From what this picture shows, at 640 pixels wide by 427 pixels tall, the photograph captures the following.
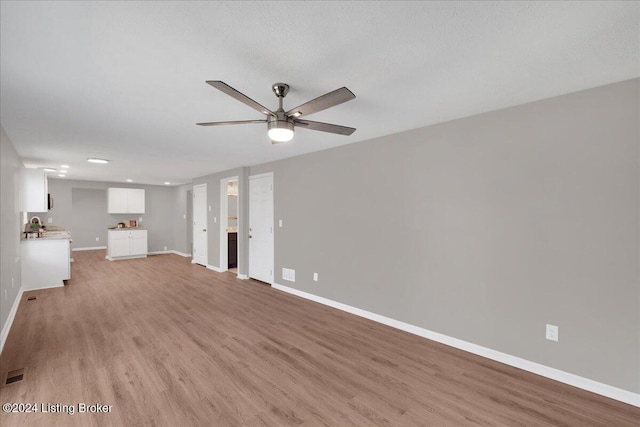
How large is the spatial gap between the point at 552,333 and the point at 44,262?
774 cm

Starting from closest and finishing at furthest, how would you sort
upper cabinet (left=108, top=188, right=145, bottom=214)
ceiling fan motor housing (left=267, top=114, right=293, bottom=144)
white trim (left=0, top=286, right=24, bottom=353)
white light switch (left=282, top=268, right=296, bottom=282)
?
ceiling fan motor housing (left=267, top=114, right=293, bottom=144), white trim (left=0, top=286, right=24, bottom=353), white light switch (left=282, top=268, right=296, bottom=282), upper cabinet (left=108, top=188, right=145, bottom=214)

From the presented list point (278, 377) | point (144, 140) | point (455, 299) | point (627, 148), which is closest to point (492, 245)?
point (455, 299)

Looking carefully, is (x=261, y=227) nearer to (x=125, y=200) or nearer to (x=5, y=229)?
(x=5, y=229)

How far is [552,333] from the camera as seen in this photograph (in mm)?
2430

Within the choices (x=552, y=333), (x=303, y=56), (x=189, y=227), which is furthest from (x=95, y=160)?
(x=552, y=333)

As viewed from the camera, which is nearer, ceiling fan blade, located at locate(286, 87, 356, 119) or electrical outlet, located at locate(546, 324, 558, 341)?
ceiling fan blade, located at locate(286, 87, 356, 119)

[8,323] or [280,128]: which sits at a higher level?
[280,128]

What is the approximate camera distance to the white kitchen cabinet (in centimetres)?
507

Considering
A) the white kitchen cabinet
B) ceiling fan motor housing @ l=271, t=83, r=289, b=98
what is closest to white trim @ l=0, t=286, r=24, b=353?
the white kitchen cabinet

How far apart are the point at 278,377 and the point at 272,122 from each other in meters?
2.14

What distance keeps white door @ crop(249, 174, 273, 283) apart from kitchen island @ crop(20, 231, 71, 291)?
356 centimetres

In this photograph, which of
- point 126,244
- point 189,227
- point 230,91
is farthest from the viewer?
point 189,227

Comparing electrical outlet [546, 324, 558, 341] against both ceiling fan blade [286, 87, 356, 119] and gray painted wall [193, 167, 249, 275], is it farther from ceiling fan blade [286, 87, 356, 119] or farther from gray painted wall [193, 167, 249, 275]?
gray painted wall [193, 167, 249, 275]

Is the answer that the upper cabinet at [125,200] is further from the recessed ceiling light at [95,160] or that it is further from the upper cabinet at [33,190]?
the recessed ceiling light at [95,160]
